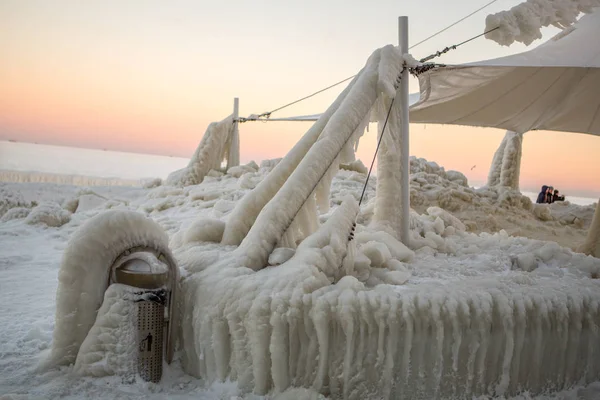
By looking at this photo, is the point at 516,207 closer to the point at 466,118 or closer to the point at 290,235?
the point at 466,118

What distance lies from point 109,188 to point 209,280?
8.81 m

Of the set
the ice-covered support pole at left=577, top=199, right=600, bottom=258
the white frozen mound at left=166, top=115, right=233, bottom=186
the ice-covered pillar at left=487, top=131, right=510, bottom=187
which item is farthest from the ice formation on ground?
the ice-covered pillar at left=487, top=131, right=510, bottom=187

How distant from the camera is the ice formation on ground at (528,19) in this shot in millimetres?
4590

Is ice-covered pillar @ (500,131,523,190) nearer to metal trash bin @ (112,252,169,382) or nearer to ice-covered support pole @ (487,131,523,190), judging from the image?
ice-covered support pole @ (487,131,523,190)

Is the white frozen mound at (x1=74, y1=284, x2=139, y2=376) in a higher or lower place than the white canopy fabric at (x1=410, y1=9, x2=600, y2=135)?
lower

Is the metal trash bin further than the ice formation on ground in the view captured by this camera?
No

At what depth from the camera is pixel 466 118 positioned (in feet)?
25.3

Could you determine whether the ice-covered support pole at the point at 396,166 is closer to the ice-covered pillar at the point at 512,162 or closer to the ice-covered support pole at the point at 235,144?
the ice-covered support pole at the point at 235,144

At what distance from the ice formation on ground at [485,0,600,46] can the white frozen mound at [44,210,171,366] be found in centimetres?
394

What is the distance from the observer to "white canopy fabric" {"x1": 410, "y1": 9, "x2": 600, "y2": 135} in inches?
203

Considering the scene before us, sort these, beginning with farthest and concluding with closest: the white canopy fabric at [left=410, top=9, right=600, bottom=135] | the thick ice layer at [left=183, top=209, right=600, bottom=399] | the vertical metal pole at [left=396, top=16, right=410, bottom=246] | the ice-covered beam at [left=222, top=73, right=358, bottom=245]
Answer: the white canopy fabric at [left=410, top=9, right=600, bottom=135] → the vertical metal pole at [left=396, top=16, right=410, bottom=246] → the ice-covered beam at [left=222, top=73, right=358, bottom=245] → the thick ice layer at [left=183, top=209, right=600, bottom=399]

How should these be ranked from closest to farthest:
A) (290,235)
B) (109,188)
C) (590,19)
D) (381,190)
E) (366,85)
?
(290,235) → (366,85) → (381,190) → (590,19) → (109,188)

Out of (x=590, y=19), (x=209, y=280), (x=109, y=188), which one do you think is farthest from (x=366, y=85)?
(x=109, y=188)

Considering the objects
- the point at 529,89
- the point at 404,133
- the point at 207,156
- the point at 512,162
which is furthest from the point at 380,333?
the point at 512,162
